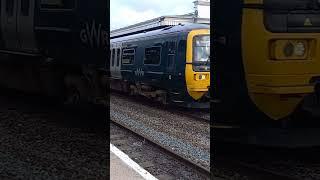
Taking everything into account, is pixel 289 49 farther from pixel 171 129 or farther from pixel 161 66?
pixel 161 66

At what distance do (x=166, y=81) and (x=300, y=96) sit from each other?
2364 mm

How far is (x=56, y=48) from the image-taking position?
7.52 feet

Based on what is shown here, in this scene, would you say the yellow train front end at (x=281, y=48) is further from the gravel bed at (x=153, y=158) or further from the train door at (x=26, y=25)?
the train door at (x=26, y=25)

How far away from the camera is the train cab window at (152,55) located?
173 inches

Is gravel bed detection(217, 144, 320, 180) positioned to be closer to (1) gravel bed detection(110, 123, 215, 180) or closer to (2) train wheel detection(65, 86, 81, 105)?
(1) gravel bed detection(110, 123, 215, 180)

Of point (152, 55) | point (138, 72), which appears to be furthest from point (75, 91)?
point (152, 55)

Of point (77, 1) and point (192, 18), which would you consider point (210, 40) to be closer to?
point (192, 18)

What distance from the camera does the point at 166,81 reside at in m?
4.53

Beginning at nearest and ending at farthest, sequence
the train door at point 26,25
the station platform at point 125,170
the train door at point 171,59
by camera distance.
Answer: the train door at point 26,25 → the station platform at point 125,170 → the train door at point 171,59

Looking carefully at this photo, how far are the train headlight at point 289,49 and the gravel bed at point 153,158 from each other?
3.76 feet

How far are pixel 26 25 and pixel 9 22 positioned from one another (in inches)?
4.8

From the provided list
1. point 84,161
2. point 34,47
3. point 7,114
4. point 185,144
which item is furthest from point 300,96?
point 7,114

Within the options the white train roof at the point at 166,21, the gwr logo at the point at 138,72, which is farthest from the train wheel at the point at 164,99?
the white train roof at the point at 166,21

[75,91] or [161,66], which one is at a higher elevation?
[161,66]
